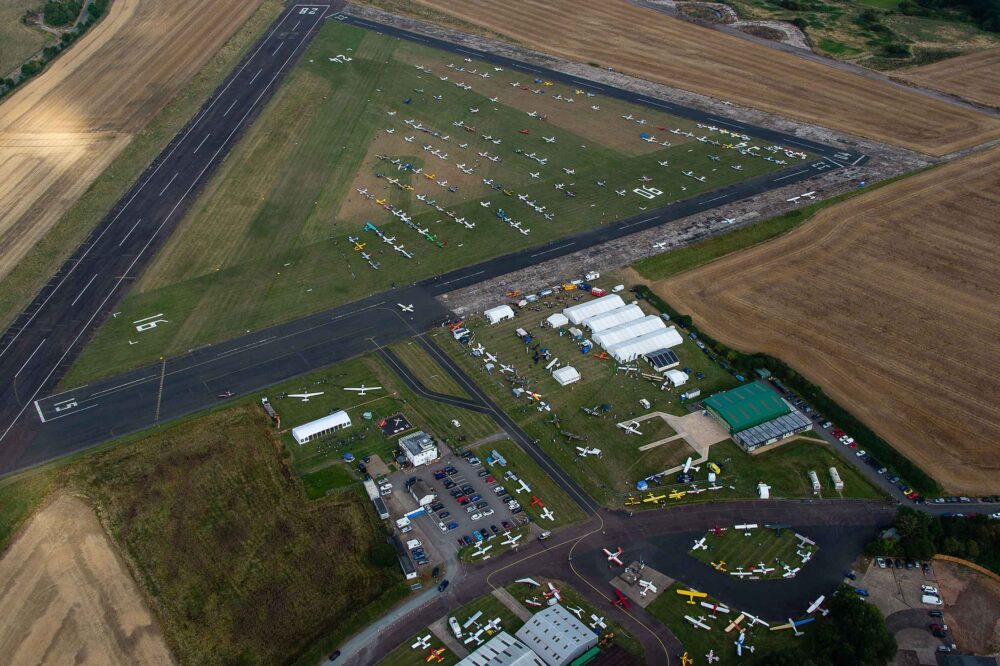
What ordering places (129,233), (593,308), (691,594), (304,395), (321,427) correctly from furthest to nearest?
(129,233), (593,308), (304,395), (321,427), (691,594)

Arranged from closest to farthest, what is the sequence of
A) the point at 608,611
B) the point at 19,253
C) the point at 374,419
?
the point at 608,611 < the point at 374,419 < the point at 19,253

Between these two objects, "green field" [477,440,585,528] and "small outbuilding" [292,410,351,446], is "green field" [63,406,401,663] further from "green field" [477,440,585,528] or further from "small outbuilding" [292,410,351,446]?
"green field" [477,440,585,528]

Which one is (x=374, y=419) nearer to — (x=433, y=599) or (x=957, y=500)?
(x=433, y=599)

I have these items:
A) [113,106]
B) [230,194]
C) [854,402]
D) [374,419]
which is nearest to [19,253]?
[230,194]

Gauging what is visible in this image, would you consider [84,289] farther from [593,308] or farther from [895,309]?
[895,309]

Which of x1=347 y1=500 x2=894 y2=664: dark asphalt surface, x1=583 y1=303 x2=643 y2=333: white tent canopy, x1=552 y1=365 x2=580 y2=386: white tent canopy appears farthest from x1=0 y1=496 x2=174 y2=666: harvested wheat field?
x1=583 y1=303 x2=643 y2=333: white tent canopy

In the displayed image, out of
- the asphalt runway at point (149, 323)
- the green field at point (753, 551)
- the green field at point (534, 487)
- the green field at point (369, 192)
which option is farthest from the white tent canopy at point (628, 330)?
the green field at point (753, 551)

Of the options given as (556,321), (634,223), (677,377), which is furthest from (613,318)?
(634,223)
